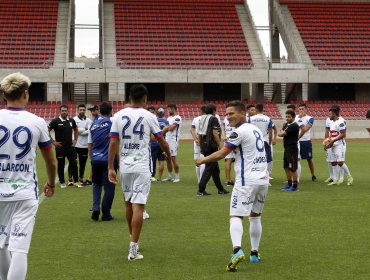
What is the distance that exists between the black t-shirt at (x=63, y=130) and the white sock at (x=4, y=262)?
1049 centimetres

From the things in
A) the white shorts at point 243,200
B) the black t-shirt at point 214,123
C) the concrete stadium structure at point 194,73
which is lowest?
the white shorts at point 243,200

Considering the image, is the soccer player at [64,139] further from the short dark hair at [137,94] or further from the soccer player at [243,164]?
the soccer player at [243,164]

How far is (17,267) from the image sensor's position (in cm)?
539

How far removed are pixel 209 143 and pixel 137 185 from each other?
6595 millimetres

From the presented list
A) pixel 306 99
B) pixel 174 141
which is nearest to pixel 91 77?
pixel 306 99

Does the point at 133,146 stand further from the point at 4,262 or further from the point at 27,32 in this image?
the point at 27,32

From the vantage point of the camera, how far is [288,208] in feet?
40.4

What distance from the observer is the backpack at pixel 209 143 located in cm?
1453

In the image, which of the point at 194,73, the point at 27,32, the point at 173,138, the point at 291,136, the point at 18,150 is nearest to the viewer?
the point at 18,150

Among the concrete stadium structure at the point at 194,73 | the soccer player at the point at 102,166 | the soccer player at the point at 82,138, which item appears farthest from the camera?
the concrete stadium structure at the point at 194,73

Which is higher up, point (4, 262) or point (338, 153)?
point (338, 153)

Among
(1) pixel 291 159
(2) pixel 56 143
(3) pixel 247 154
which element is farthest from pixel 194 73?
(3) pixel 247 154

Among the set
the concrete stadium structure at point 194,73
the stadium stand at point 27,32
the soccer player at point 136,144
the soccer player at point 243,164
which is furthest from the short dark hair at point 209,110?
the stadium stand at point 27,32

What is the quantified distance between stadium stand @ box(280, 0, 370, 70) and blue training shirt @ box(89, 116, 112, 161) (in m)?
35.0
